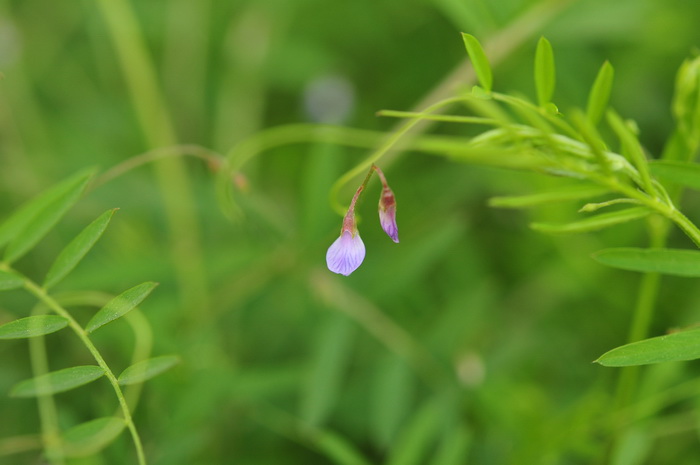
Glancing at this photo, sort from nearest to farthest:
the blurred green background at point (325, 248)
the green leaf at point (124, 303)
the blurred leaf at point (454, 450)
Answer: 1. the green leaf at point (124, 303)
2. the blurred leaf at point (454, 450)
3. the blurred green background at point (325, 248)

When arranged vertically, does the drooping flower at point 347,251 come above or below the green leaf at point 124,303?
above

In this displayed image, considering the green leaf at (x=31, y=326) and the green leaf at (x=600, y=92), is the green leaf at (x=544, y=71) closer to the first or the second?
the green leaf at (x=600, y=92)

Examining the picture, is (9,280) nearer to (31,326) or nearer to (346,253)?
(31,326)

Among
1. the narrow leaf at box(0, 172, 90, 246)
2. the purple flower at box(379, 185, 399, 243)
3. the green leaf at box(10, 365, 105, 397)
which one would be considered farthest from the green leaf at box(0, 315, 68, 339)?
the purple flower at box(379, 185, 399, 243)

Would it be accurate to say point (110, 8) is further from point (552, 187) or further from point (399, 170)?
point (552, 187)

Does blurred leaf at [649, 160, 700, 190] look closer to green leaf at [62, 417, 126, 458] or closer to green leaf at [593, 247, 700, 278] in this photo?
green leaf at [593, 247, 700, 278]

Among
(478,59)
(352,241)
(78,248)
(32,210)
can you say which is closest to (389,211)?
(352,241)

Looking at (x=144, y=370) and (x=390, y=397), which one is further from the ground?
(x=390, y=397)

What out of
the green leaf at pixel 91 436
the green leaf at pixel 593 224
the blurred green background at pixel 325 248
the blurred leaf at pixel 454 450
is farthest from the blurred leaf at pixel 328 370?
the green leaf at pixel 593 224
